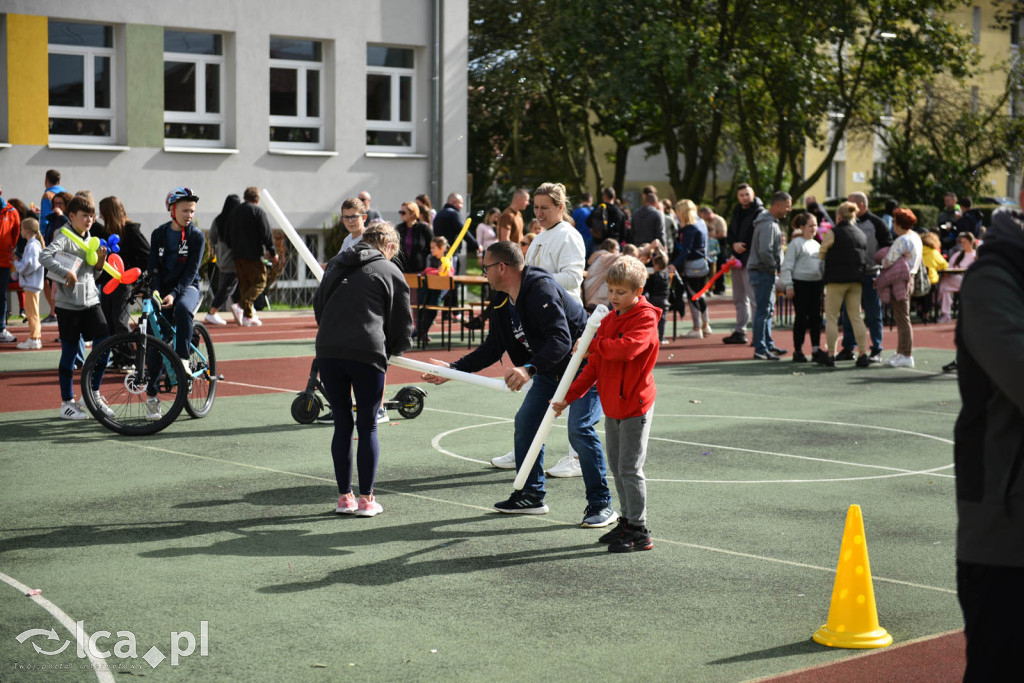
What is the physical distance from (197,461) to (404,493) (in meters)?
1.96

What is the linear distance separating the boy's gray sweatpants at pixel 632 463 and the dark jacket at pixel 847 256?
419 inches

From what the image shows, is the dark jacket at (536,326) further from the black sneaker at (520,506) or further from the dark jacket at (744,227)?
the dark jacket at (744,227)

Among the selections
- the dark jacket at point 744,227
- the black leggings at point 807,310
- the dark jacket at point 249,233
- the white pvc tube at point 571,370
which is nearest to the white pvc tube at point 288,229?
the white pvc tube at point 571,370

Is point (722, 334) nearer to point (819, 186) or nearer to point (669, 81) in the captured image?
point (669, 81)

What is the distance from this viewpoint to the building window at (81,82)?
82.9ft

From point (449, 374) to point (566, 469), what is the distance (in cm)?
209

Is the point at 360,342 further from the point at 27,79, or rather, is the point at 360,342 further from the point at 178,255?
the point at 27,79

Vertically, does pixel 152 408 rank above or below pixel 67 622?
above

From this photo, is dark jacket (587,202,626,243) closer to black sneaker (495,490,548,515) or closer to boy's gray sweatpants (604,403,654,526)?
black sneaker (495,490,548,515)

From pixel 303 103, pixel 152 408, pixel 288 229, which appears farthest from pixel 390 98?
pixel 288 229

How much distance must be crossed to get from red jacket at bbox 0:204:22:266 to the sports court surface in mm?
6841

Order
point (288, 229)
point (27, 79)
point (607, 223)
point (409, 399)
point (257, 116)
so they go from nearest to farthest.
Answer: point (288, 229) < point (409, 399) < point (607, 223) < point (27, 79) < point (257, 116)

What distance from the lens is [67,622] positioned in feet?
19.3

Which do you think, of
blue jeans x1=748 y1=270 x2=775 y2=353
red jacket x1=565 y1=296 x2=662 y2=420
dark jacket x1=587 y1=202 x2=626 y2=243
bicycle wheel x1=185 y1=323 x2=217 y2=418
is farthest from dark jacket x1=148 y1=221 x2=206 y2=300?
dark jacket x1=587 y1=202 x2=626 y2=243
